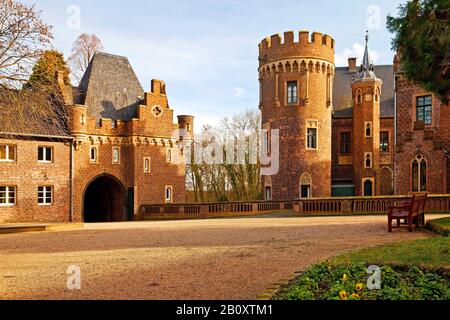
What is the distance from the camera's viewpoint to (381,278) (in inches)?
253

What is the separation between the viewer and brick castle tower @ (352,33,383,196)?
3847 cm

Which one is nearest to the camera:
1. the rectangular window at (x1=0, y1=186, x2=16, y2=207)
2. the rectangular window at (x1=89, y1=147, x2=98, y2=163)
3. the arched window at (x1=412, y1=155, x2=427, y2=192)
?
the arched window at (x1=412, y1=155, x2=427, y2=192)

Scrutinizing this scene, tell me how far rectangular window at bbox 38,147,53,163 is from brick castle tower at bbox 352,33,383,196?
76.8ft

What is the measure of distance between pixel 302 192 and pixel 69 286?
89.3ft

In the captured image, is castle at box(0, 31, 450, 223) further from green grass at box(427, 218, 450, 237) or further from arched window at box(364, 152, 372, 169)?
green grass at box(427, 218, 450, 237)

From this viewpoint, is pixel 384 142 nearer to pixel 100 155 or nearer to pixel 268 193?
pixel 268 193

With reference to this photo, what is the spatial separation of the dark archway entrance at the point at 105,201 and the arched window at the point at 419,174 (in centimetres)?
1863

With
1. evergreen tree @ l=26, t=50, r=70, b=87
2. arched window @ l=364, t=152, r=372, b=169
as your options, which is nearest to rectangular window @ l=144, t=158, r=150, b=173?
evergreen tree @ l=26, t=50, r=70, b=87

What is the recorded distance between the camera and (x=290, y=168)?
109 feet

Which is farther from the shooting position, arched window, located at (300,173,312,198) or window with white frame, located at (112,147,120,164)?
arched window, located at (300,173,312,198)

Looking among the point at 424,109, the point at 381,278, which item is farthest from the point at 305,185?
the point at 381,278

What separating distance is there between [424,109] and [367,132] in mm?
11504

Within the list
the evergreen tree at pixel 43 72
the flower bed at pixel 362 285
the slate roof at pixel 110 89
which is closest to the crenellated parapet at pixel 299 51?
the slate roof at pixel 110 89

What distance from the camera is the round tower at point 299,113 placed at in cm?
3316
